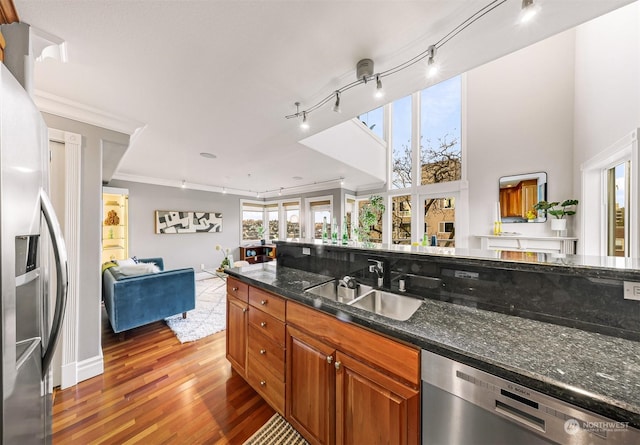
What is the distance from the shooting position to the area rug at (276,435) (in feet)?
4.88

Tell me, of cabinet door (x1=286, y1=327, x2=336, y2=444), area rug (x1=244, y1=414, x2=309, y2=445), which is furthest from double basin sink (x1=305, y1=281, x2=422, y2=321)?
area rug (x1=244, y1=414, x2=309, y2=445)

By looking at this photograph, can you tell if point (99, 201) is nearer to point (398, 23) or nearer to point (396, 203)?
point (398, 23)

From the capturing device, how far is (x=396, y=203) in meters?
5.64

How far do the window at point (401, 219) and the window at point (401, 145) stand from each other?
34 cm

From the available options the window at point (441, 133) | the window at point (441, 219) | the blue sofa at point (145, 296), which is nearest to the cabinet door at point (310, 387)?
the blue sofa at point (145, 296)

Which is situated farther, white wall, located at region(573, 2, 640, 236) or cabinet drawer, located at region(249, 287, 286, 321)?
white wall, located at region(573, 2, 640, 236)

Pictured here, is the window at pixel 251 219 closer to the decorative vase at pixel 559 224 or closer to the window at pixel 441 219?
the window at pixel 441 219

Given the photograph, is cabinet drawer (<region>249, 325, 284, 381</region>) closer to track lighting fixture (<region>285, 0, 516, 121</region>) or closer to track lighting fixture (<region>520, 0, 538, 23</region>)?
track lighting fixture (<region>285, 0, 516, 121</region>)

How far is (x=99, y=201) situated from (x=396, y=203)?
531 centimetres

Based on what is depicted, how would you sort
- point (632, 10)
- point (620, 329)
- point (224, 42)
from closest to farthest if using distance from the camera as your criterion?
point (620, 329) → point (224, 42) → point (632, 10)

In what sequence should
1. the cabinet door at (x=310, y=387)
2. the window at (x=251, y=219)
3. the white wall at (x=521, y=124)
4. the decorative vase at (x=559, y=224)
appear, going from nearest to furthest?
the cabinet door at (x=310, y=387), the decorative vase at (x=559, y=224), the white wall at (x=521, y=124), the window at (x=251, y=219)

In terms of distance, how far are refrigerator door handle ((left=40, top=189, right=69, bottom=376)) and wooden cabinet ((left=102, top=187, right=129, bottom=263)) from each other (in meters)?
4.60

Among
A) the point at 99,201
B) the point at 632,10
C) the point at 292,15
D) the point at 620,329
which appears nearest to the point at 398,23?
the point at 292,15

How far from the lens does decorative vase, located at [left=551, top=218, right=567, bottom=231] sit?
11.4 feet
